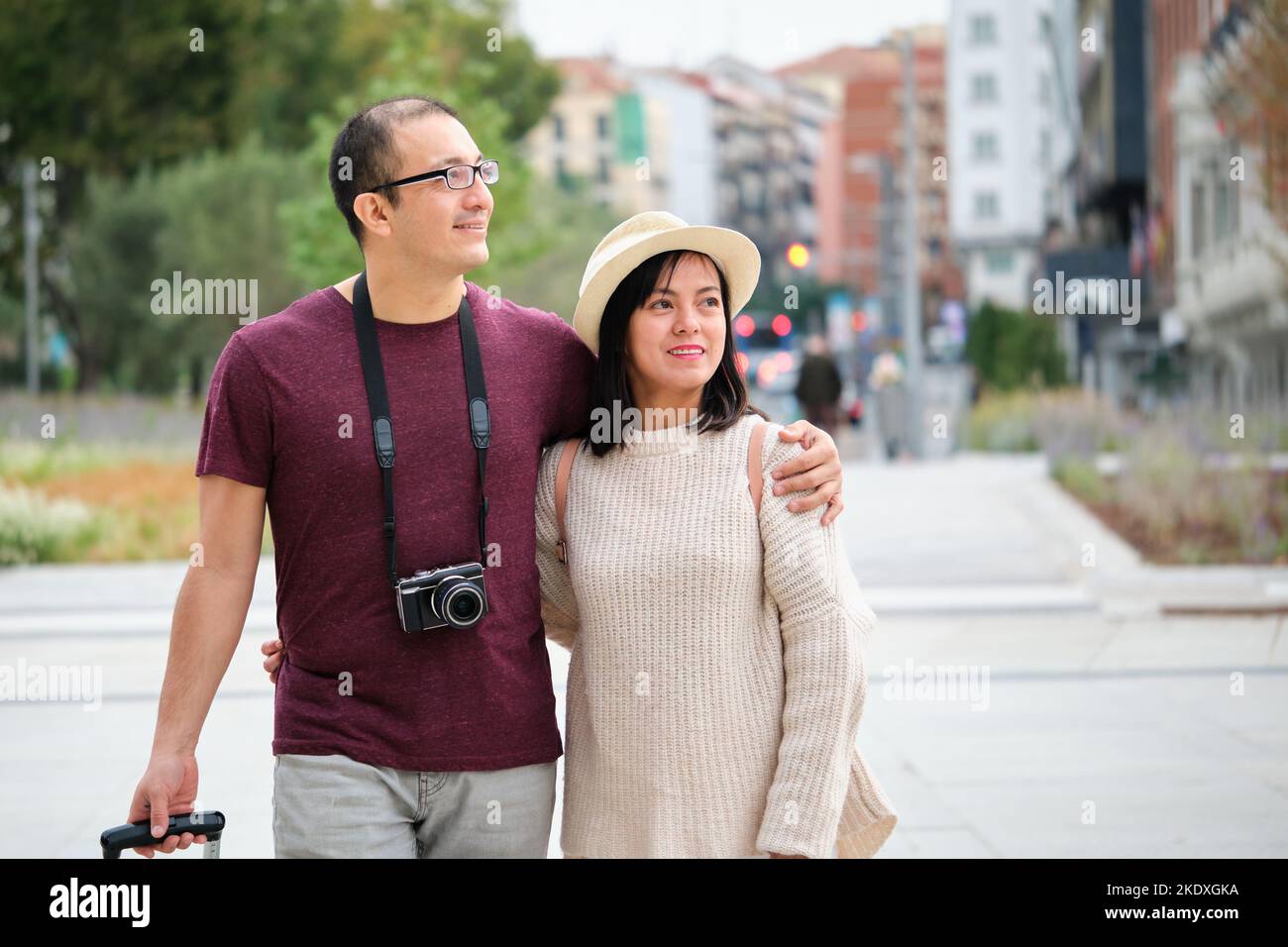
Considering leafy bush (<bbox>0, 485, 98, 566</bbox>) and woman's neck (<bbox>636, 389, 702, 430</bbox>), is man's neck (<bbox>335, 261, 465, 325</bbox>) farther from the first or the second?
leafy bush (<bbox>0, 485, 98, 566</bbox>)

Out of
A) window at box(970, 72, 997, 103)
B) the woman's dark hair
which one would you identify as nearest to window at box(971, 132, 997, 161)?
window at box(970, 72, 997, 103)

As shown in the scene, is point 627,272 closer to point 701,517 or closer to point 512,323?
point 512,323

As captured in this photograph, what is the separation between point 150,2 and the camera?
42.3 meters

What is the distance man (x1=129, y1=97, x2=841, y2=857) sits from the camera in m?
3.17

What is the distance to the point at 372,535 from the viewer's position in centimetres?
317

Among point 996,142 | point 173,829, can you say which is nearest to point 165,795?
point 173,829

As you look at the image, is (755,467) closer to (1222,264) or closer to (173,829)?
(173,829)

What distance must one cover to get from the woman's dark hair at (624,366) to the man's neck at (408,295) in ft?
1.05

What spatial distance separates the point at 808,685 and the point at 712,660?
0.59 feet

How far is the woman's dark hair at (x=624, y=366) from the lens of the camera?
337 cm

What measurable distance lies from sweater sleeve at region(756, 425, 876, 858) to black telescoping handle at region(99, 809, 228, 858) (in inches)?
38.1

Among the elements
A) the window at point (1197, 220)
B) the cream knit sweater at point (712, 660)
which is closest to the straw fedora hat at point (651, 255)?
the cream knit sweater at point (712, 660)
